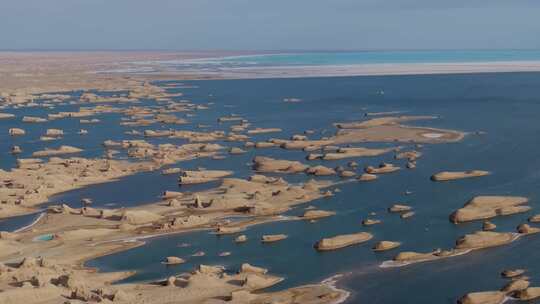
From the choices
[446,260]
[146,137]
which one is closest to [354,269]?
[446,260]

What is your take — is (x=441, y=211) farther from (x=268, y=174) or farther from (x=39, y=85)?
(x=39, y=85)

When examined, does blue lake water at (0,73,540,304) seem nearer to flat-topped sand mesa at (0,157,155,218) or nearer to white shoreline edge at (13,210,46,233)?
flat-topped sand mesa at (0,157,155,218)

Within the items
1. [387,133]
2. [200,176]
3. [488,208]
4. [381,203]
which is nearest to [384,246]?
[381,203]

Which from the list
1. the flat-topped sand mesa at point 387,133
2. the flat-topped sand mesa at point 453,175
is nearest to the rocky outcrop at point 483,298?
the flat-topped sand mesa at point 453,175

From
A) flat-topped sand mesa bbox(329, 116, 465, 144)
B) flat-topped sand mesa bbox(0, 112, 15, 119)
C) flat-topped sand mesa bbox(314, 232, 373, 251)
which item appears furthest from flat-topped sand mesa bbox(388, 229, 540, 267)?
flat-topped sand mesa bbox(0, 112, 15, 119)

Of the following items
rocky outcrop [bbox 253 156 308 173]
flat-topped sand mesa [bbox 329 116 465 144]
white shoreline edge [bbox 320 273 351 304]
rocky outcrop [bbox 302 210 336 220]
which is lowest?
white shoreline edge [bbox 320 273 351 304]

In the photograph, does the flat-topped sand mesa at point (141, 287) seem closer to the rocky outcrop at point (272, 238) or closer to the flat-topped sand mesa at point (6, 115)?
the rocky outcrop at point (272, 238)
